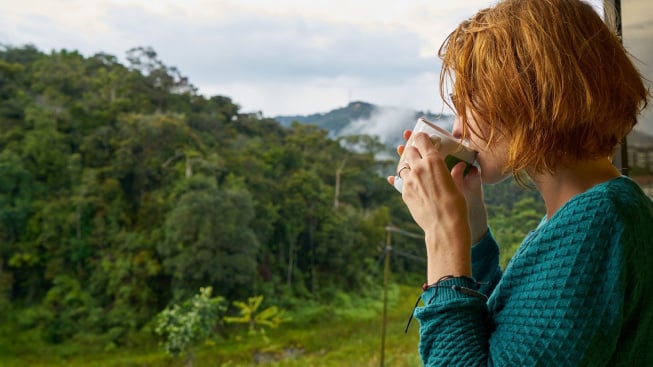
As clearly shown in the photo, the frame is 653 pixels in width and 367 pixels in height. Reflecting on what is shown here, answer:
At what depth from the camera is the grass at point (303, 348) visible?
3.46m

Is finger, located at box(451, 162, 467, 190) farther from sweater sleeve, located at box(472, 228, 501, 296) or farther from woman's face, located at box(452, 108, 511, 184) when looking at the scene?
sweater sleeve, located at box(472, 228, 501, 296)

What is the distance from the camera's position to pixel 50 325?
3.56 meters

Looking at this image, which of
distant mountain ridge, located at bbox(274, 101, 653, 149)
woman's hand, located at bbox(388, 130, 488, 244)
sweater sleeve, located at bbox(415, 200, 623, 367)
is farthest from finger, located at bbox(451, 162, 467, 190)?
distant mountain ridge, located at bbox(274, 101, 653, 149)

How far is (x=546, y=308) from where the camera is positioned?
0.36 meters

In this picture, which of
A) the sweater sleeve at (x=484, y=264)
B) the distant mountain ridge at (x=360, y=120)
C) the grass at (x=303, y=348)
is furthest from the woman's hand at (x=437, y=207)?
the distant mountain ridge at (x=360, y=120)

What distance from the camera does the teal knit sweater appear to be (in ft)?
1.16

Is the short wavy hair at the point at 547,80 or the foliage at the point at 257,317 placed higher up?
the short wavy hair at the point at 547,80

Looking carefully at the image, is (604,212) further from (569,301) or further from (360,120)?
(360,120)

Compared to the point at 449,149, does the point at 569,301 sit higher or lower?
lower

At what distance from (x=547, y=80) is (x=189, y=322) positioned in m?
3.56

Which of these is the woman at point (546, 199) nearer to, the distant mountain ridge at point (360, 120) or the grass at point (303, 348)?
the grass at point (303, 348)

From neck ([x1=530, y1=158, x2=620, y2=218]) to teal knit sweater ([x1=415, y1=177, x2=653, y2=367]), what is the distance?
3 cm

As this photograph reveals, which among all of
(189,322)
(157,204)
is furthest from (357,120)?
(189,322)

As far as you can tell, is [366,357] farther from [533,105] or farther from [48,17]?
[533,105]
